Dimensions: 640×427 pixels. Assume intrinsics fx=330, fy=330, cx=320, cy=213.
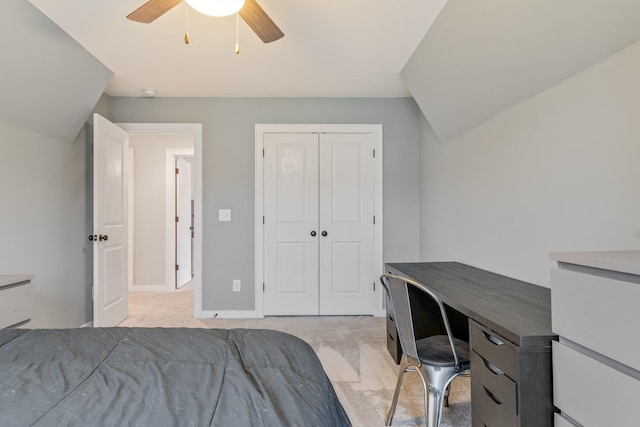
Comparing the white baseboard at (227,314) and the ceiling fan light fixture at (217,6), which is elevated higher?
the ceiling fan light fixture at (217,6)

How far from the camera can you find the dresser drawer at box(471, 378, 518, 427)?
3.53ft

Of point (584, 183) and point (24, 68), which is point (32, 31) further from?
point (584, 183)

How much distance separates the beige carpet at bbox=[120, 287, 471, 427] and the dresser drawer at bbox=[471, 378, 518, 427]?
1.79 ft

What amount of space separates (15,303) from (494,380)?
2.43m

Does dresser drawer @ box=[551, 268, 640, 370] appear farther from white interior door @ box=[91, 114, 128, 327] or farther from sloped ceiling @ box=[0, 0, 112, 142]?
white interior door @ box=[91, 114, 128, 327]

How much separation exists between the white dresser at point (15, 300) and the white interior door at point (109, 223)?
2.82ft

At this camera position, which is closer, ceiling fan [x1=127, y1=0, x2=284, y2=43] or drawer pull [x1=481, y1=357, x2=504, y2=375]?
drawer pull [x1=481, y1=357, x2=504, y2=375]

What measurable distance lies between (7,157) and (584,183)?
3406mm

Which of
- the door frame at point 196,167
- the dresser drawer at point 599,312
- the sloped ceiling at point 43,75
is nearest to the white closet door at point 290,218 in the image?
the door frame at point 196,167

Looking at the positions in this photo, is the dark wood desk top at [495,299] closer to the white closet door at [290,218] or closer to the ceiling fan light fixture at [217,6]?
the white closet door at [290,218]

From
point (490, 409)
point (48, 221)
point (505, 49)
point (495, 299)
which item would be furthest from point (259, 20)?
point (48, 221)

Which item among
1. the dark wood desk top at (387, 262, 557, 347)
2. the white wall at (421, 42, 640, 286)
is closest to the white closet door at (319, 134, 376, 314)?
the white wall at (421, 42, 640, 286)

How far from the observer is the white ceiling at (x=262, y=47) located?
1991 mm

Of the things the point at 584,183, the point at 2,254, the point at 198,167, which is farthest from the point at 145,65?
the point at 584,183
